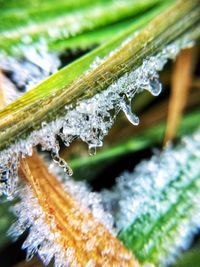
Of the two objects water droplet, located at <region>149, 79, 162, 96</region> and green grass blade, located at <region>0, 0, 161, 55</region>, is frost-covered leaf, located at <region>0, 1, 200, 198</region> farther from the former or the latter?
green grass blade, located at <region>0, 0, 161, 55</region>

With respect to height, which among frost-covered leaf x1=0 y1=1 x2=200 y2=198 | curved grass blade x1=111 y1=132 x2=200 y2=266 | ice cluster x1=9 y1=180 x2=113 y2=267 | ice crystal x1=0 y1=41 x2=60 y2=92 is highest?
ice crystal x1=0 y1=41 x2=60 y2=92

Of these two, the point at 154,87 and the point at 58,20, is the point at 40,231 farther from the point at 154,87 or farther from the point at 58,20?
the point at 58,20

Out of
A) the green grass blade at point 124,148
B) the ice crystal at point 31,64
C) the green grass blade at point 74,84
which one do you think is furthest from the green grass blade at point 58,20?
the green grass blade at point 124,148

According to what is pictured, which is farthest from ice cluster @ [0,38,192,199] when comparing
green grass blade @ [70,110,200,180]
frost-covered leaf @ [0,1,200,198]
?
green grass blade @ [70,110,200,180]

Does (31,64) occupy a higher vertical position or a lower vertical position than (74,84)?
higher

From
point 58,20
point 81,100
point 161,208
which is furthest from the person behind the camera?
point 58,20

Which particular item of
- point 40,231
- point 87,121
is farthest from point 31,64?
point 40,231

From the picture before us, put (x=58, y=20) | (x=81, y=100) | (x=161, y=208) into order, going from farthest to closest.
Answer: (x=58, y=20), (x=161, y=208), (x=81, y=100)
